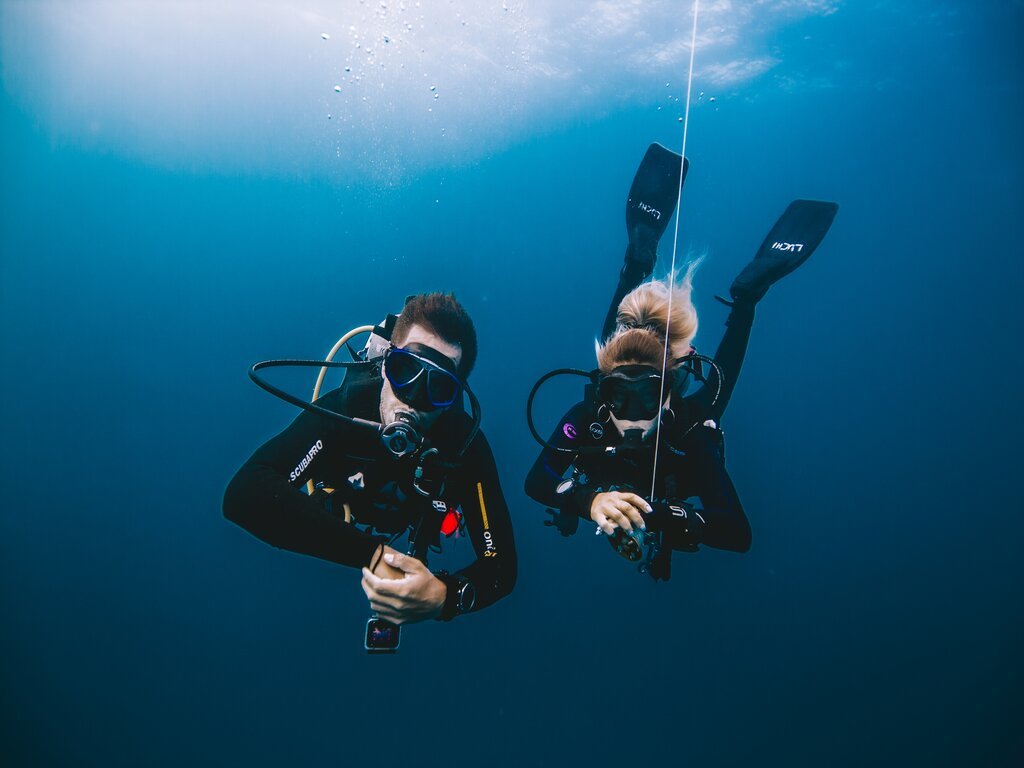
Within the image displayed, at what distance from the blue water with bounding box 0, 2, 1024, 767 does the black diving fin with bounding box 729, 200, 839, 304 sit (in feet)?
23.2

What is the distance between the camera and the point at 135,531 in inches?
602

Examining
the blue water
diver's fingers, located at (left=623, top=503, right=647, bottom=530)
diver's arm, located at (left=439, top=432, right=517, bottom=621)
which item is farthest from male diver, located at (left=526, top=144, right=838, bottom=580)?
the blue water

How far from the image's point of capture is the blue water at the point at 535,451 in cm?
901

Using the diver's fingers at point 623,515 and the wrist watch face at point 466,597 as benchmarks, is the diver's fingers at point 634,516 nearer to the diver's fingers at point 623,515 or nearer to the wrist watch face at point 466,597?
the diver's fingers at point 623,515

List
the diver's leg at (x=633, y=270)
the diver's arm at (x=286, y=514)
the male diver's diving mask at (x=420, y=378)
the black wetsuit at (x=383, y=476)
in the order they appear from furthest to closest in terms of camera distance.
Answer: the diver's leg at (x=633, y=270)
the male diver's diving mask at (x=420, y=378)
the black wetsuit at (x=383, y=476)
the diver's arm at (x=286, y=514)

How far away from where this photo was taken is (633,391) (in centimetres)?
317

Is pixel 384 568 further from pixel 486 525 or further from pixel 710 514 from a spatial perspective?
pixel 710 514

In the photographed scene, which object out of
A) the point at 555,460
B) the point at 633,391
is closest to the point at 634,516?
the point at 633,391

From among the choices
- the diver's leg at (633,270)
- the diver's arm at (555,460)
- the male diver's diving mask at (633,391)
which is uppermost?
the diver's leg at (633,270)

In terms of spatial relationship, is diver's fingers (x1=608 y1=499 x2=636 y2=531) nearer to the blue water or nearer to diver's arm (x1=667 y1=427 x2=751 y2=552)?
diver's arm (x1=667 y1=427 x2=751 y2=552)

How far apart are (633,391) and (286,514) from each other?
2.32 meters

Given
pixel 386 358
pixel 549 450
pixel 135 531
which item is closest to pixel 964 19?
pixel 549 450

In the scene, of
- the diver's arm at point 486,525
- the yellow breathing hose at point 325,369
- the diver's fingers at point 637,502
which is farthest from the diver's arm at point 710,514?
the yellow breathing hose at point 325,369

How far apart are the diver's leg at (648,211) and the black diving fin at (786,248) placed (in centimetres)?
117
